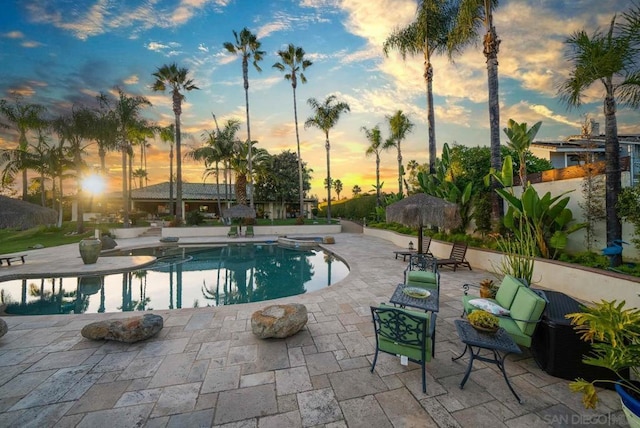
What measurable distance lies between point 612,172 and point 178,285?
14.0m

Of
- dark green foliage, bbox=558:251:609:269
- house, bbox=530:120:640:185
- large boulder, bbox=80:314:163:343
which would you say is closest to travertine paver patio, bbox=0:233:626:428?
large boulder, bbox=80:314:163:343

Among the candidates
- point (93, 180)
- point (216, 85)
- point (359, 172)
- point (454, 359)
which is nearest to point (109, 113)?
point (93, 180)

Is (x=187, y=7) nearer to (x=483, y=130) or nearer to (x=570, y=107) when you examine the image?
(x=570, y=107)

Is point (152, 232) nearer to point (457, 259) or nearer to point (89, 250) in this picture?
point (89, 250)

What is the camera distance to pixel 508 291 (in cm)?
435

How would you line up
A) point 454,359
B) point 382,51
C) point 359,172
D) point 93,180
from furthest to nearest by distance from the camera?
point 359,172 < point 93,180 < point 382,51 < point 454,359

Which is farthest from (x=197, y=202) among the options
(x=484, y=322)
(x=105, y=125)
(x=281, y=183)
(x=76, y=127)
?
(x=484, y=322)

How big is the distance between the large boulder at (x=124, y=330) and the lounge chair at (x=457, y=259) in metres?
8.95

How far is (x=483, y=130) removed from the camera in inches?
601

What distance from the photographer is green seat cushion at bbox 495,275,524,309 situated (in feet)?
13.6

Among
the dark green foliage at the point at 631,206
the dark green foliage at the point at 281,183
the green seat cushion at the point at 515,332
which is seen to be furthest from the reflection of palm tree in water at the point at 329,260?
the dark green foliage at the point at 281,183

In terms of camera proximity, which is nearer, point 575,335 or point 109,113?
point 575,335

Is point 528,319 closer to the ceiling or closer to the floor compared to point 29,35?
closer to the floor

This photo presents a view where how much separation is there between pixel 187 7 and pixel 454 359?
15.9 m
